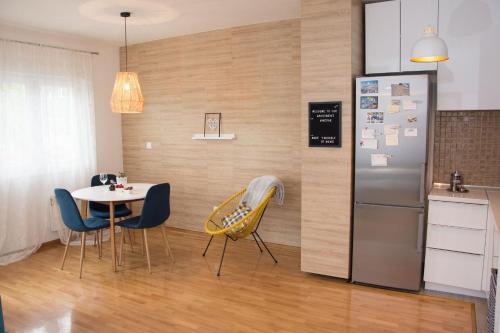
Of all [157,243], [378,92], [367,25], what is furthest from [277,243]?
[367,25]

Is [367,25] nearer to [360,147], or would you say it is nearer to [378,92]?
[378,92]

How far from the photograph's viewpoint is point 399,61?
3.60 metres

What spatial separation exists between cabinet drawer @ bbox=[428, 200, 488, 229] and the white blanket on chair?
147 centimetres

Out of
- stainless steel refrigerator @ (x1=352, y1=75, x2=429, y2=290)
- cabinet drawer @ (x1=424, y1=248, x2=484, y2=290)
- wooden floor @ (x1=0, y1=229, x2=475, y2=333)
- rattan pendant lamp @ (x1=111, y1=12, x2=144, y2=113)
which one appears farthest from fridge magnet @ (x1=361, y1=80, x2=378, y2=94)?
rattan pendant lamp @ (x1=111, y1=12, x2=144, y2=113)

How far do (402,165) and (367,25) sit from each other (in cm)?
132

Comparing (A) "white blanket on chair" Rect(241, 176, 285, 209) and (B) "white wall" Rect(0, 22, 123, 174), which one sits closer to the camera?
(A) "white blanket on chair" Rect(241, 176, 285, 209)

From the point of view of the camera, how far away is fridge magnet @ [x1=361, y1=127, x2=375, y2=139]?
349cm

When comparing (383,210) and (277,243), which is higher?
(383,210)

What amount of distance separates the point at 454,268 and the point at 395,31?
209 centimetres

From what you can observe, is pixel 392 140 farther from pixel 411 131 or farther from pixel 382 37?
pixel 382 37

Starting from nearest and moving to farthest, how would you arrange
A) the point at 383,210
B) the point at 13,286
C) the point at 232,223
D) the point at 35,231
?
the point at 383,210 → the point at 13,286 → the point at 232,223 → the point at 35,231

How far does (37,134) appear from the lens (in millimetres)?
4777

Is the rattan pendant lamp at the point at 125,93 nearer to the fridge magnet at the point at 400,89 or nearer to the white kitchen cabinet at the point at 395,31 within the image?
the white kitchen cabinet at the point at 395,31

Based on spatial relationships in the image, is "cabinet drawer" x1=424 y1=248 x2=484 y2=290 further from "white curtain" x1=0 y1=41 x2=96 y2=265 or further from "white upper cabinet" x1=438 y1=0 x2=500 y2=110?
"white curtain" x1=0 y1=41 x2=96 y2=265
